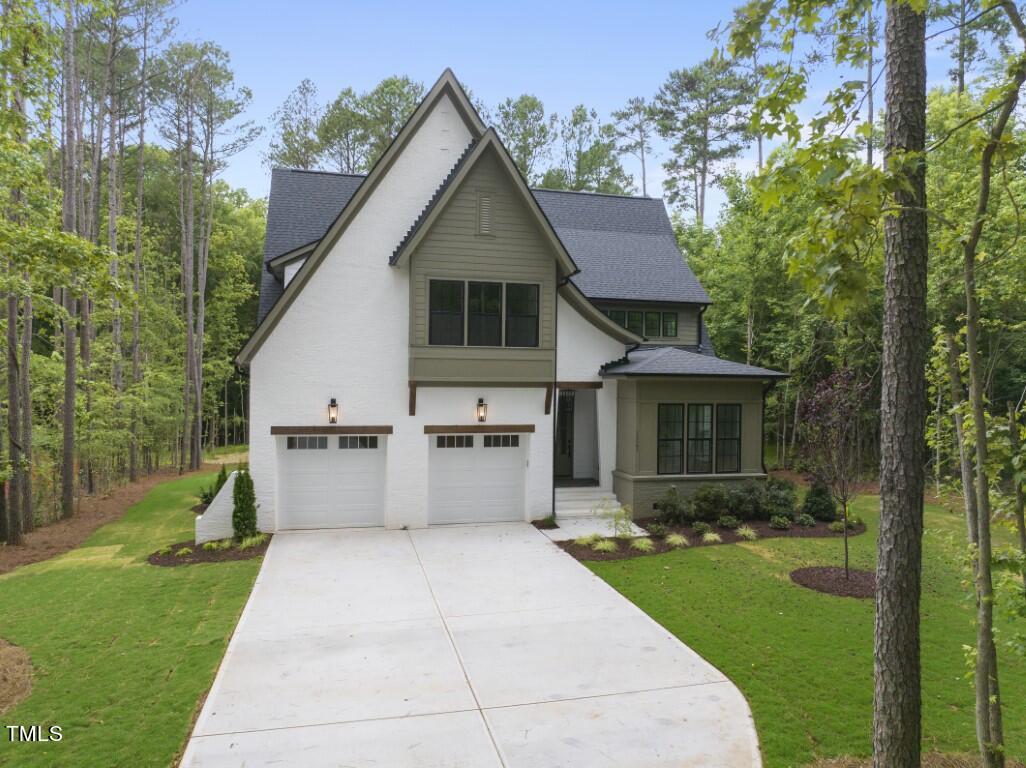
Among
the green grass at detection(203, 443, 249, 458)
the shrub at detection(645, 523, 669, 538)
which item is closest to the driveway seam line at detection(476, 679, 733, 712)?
the shrub at detection(645, 523, 669, 538)

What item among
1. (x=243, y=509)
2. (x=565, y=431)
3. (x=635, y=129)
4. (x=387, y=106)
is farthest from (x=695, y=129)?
(x=243, y=509)

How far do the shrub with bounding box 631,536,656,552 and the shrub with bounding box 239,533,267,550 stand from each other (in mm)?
7126

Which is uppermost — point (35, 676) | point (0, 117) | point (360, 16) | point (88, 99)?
point (360, 16)

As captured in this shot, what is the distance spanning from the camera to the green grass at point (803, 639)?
5.41 m

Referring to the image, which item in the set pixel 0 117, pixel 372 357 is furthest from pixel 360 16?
pixel 0 117

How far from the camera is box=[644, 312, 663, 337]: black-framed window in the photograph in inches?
682

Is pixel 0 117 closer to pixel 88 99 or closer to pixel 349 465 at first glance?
pixel 349 465

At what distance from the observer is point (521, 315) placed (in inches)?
524

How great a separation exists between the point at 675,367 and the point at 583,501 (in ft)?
12.5

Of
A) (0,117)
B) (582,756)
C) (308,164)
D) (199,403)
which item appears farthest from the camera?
(308,164)

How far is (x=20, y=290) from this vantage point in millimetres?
8594

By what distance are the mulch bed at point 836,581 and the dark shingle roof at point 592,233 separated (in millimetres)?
8894

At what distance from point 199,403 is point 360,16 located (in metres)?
14.8

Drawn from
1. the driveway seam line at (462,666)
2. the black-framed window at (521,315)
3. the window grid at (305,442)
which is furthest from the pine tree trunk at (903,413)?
the window grid at (305,442)
